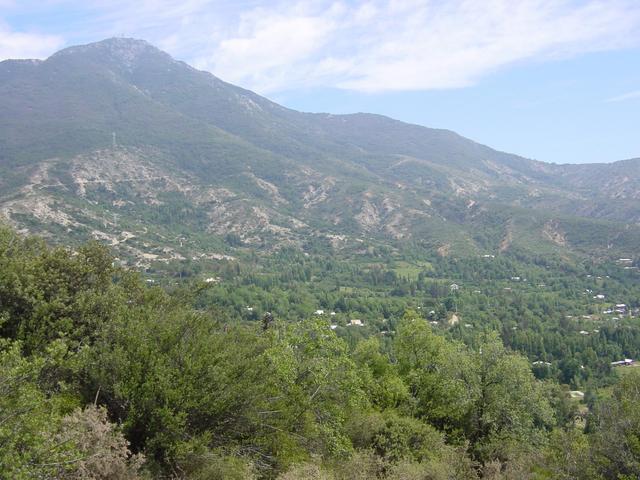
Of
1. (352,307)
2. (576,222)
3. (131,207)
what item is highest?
(576,222)

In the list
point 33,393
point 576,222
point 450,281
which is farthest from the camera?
point 576,222

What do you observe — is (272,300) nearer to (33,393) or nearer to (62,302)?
(62,302)

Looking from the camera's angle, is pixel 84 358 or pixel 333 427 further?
pixel 333 427

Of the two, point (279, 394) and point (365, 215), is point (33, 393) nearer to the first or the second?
point (279, 394)

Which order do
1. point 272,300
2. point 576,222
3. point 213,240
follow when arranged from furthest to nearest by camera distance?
point 576,222 → point 213,240 → point 272,300

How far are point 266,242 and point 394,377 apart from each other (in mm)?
137490

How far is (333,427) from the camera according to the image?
61.6ft

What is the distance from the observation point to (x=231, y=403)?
15.0 meters

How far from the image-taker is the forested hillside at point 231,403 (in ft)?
37.7

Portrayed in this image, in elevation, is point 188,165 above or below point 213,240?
above

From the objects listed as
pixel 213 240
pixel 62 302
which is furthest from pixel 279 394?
pixel 213 240

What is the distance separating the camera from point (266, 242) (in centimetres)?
16012

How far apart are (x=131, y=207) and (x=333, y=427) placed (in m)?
154

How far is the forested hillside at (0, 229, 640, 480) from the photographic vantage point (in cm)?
1150
